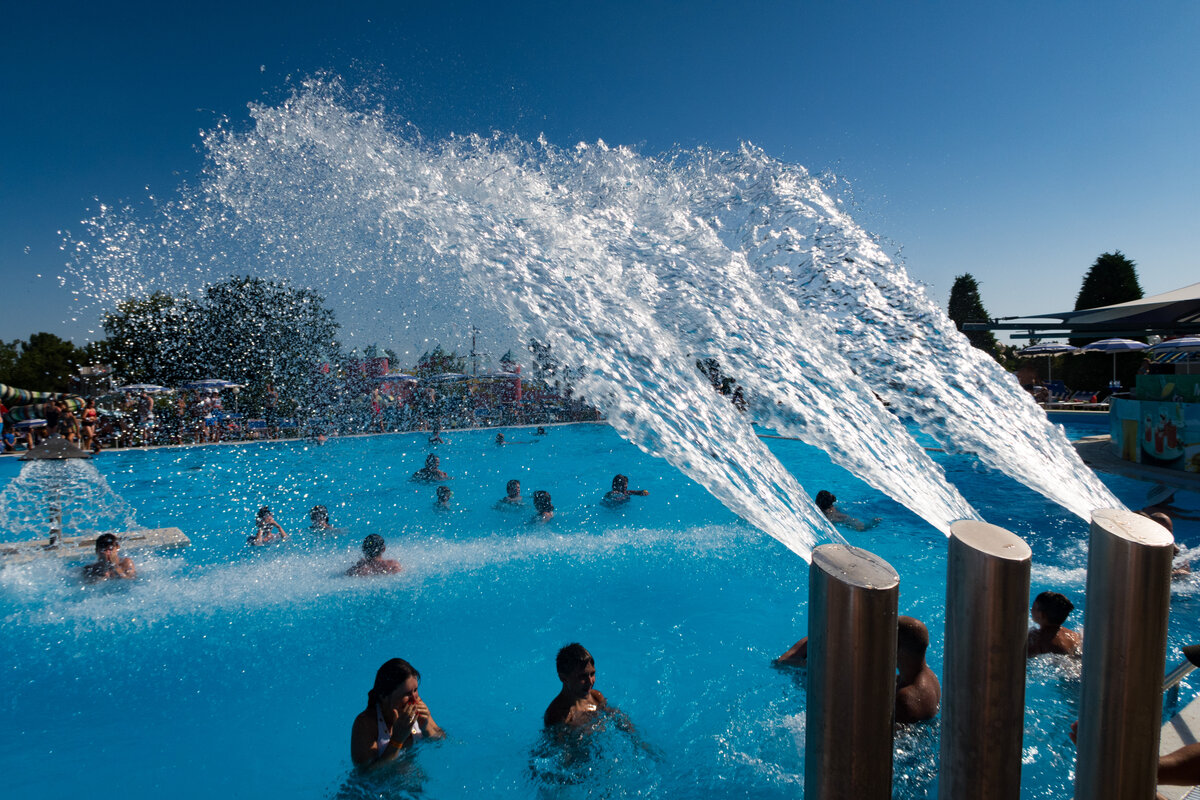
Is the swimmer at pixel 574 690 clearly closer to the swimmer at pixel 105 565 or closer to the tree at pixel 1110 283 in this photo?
the swimmer at pixel 105 565

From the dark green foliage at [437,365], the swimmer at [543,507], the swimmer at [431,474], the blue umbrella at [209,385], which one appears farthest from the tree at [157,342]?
the swimmer at [543,507]

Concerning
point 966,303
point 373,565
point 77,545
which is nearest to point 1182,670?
point 373,565

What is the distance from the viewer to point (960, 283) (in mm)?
35094

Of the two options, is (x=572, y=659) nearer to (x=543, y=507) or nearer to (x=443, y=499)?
(x=543, y=507)

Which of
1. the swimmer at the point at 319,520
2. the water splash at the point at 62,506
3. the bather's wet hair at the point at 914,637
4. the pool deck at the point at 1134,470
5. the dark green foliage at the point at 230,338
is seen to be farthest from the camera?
the dark green foliage at the point at 230,338

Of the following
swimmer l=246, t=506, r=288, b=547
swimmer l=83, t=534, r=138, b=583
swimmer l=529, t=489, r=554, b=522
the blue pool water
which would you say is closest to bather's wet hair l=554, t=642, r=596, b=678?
the blue pool water

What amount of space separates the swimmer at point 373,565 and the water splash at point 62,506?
16.6 feet

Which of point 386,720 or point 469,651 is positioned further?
point 469,651

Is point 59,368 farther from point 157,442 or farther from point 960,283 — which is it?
point 960,283

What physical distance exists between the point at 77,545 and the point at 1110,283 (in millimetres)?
36628

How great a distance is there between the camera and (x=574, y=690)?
4152mm

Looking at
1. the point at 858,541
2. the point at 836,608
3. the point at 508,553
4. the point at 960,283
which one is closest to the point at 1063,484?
the point at 858,541

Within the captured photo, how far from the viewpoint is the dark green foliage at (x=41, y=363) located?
106ft

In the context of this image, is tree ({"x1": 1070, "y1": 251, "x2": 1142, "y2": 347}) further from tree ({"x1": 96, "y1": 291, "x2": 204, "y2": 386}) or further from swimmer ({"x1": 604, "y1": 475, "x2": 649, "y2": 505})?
tree ({"x1": 96, "y1": 291, "x2": 204, "y2": 386})
